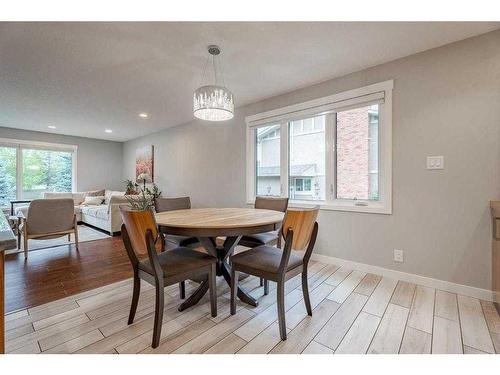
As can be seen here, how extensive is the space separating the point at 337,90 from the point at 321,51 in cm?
65

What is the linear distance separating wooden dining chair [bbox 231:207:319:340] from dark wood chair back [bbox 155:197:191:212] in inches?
49.7

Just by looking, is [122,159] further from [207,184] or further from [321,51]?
[321,51]

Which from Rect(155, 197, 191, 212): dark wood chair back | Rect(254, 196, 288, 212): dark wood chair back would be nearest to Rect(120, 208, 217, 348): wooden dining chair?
Rect(155, 197, 191, 212): dark wood chair back

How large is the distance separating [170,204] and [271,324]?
65.6 inches

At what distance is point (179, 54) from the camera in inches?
88.3

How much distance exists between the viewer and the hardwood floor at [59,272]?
2.01 meters

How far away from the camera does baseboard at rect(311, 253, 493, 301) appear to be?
1.94 metres

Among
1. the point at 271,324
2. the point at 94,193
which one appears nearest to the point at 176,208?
the point at 271,324

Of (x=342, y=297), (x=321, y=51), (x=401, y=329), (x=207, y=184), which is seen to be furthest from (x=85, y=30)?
(x=401, y=329)

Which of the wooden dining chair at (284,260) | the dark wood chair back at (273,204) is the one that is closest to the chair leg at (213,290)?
the wooden dining chair at (284,260)

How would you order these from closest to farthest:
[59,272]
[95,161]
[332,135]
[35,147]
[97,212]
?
[59,272]
[332,135]
[97,212]
[35,147]
[95,161]

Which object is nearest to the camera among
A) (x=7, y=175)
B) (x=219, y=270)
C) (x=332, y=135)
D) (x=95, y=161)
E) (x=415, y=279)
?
(x=219, y=270)

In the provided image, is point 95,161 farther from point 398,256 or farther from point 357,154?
point 398,256

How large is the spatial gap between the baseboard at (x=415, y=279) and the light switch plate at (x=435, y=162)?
1.04 meters
